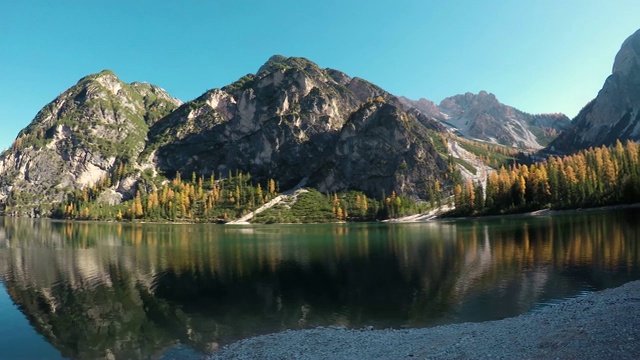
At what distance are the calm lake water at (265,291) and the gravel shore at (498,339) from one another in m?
3.66

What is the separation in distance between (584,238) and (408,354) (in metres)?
65.1

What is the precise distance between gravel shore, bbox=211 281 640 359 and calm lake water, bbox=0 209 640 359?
12.0 ft

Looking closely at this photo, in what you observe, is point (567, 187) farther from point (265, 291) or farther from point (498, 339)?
point (498, 339)

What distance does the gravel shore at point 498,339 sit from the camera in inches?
694

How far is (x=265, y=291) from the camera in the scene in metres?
42.0

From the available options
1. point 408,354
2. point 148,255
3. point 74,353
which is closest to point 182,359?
point 74,353

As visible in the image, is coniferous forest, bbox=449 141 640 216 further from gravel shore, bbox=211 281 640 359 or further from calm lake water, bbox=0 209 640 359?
gravel shore, bbox=211 281 640 359

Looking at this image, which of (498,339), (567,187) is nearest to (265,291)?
(498,339)

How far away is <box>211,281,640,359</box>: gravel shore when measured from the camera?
17625mm

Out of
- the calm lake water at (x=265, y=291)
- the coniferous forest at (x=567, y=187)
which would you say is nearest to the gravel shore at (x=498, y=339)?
the calm lake water at (x=265, y=291)

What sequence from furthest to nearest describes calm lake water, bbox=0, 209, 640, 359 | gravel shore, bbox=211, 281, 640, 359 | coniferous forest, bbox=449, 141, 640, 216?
1. coniferous forest, bbox=449, 141, 640, 216
2. calm lake water, bbox=0, 209, 640, 359
3. gravel shore, bbox=211, 281, 640, 359

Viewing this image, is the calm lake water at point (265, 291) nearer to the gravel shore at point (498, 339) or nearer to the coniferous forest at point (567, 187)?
the gravel shore at point (498, 339)

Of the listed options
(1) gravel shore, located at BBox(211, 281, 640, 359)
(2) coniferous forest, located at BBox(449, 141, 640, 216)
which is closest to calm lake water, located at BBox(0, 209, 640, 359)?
(1) gravel shore, located at BBox(211, 281, 640, 359)

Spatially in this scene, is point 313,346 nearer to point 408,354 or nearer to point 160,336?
point 408,354
